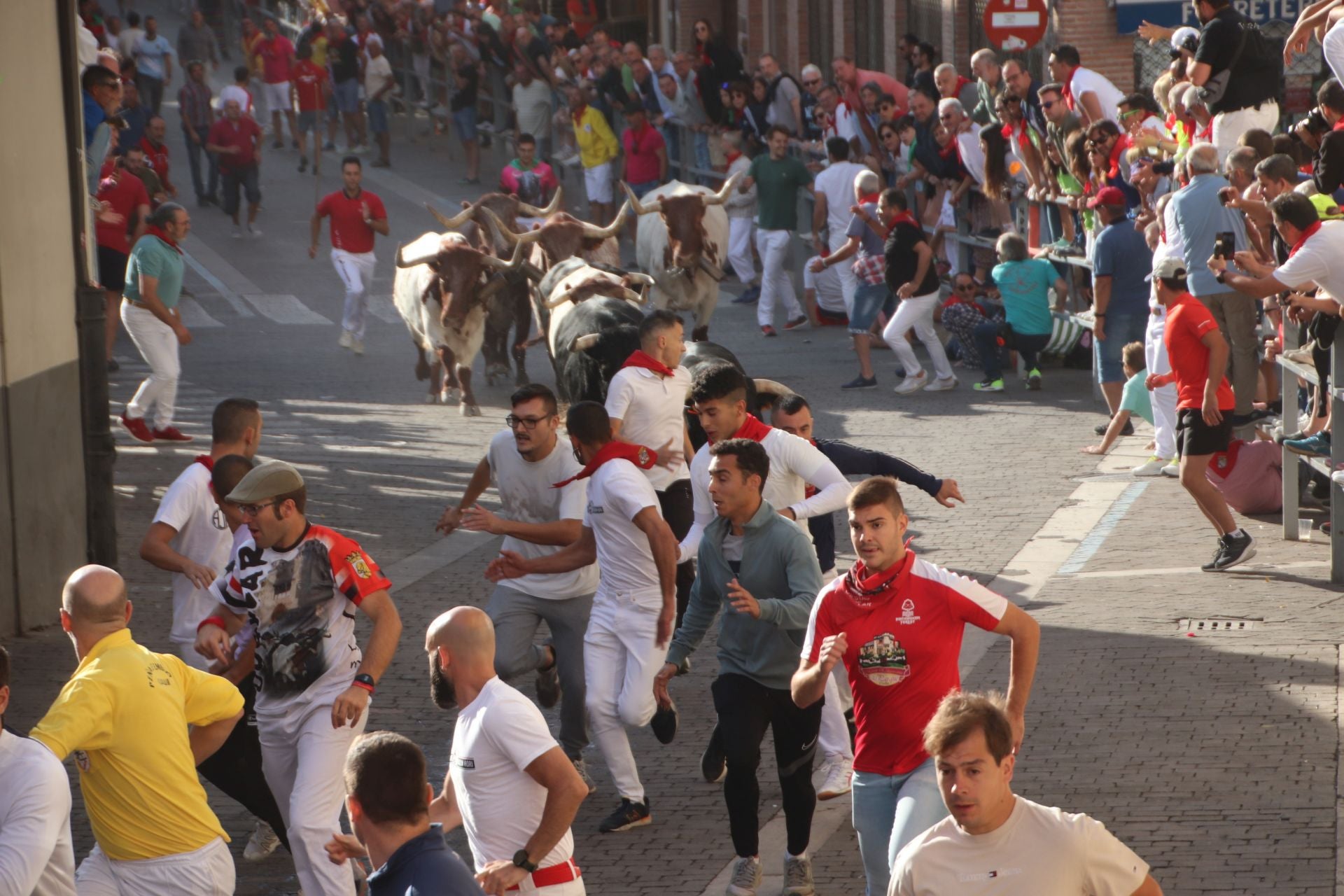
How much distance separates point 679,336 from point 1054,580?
336 centimetres

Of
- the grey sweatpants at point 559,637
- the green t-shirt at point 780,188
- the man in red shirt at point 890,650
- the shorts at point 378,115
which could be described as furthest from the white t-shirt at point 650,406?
the shorts at point 378,115

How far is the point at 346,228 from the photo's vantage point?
816 inches

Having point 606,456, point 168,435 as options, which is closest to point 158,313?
point 168,435

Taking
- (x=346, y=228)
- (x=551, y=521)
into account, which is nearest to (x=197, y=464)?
(x=551, y=521)

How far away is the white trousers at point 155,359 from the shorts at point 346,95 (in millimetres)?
18287

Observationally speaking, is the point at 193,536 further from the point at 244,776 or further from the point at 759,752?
the point at 759,752

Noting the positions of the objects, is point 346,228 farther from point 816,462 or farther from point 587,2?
point 587,2

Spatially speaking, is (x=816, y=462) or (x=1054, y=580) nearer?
(x=816, y=462)

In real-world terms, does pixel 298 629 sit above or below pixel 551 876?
above

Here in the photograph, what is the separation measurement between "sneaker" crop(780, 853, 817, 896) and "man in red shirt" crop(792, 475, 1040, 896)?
3.52 feet

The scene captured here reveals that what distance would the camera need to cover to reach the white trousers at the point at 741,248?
23469mm

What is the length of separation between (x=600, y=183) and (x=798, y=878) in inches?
862

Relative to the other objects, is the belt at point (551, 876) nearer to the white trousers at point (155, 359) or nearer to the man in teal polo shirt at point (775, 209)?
the white trousers at point (155, 359)

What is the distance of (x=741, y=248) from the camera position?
23.7 metres
